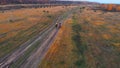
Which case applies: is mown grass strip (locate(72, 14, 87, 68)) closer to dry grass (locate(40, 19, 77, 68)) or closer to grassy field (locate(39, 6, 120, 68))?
grassy field (locate(39, 6, 120, 68))

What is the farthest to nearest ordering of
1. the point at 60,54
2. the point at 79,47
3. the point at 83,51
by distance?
the point at 79,47 < the point at 83,51 < the point at 60,54

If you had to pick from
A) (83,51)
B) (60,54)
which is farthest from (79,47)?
(60,54)

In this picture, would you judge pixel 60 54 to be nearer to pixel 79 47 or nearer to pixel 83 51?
pixel 83 51

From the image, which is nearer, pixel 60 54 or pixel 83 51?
pixel 60 54

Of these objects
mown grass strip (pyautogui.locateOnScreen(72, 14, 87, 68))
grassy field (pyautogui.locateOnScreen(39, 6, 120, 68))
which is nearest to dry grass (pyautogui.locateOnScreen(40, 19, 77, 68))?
grassy field (pyautogui.locateOnScreen(39, 6, 120, 68))

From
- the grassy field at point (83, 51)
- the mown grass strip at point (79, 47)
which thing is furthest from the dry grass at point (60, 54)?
the mown grass strip at point (79, 47)

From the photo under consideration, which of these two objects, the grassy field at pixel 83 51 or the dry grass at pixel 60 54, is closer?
the dry grass at pixel 60 54

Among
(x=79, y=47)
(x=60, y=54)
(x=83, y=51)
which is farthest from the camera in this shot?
(x=79, y=47)

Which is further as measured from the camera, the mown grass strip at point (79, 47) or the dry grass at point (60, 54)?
the mown grass strip at point (79, 47)

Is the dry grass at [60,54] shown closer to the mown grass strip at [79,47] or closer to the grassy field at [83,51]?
the grassy field at [83,51]

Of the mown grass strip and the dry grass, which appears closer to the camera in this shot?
the dry grass

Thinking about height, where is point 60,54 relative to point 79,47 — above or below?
below

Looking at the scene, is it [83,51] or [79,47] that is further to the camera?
[79,47]
